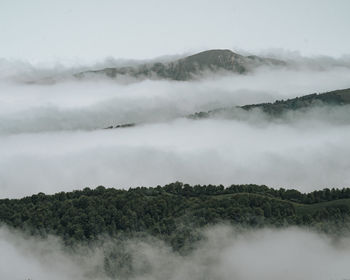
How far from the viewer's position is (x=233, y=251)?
18150 centimetres

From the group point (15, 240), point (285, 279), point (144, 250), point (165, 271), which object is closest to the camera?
point (285, 279)

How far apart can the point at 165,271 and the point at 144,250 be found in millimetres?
15996

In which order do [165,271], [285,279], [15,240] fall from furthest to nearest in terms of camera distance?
1. [15,240]
2. [165,271]
3. [285,279]

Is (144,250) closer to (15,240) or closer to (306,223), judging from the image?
(15,240)

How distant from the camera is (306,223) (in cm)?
19888

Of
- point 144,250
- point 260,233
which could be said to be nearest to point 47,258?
point 144,250

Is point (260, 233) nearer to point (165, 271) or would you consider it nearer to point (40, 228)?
point (165, 271)

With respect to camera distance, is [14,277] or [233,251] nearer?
[14,277]

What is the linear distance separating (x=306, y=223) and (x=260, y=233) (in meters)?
18.9

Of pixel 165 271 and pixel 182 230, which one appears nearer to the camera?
pixel 165 271

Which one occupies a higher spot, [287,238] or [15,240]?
[15,240]

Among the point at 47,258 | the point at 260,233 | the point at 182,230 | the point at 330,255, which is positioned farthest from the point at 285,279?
the point at 47,258

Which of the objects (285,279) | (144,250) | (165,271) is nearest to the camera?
(285,279)

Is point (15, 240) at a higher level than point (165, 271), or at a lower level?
higher
